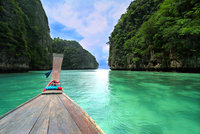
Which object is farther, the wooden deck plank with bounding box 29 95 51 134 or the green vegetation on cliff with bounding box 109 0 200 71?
the green vegetation on cliff with bounding box 109 0 200 71

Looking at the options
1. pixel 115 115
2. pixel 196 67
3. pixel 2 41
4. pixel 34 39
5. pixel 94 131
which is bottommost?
pixel 115 115

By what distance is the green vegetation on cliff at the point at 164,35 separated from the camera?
11.2m

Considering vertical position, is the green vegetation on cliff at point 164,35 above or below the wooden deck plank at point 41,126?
above

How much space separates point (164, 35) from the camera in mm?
13898

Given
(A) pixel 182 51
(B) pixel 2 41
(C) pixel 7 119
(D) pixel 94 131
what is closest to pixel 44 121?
(C) pixel 7 119

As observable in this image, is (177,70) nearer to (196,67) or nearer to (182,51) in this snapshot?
(196,67)

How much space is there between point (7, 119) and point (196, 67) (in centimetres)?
2328

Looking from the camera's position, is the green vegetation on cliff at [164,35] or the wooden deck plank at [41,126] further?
the green vegetation on cliff at [164,35]

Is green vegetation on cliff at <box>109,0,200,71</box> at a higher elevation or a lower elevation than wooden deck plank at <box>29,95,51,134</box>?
higher

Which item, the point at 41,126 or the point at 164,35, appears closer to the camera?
the point at 41,126

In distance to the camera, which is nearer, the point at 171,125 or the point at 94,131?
the point at 94,131

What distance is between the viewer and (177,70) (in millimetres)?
18438

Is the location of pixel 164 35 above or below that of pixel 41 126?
→ above

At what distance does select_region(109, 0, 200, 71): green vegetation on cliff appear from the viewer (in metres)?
11.2
